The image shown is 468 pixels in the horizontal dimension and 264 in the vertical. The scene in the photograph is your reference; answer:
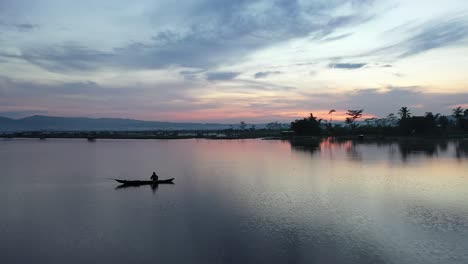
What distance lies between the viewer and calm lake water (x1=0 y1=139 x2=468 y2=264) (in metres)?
10.0

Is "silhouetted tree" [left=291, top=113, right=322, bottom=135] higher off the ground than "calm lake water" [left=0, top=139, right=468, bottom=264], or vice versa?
"silhouetted tree" [left=291, top=113, right=322, bottom=135]

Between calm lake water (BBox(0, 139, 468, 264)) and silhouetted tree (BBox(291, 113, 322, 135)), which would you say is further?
silhouetted tree (BBox(291, 113, 322, 135))

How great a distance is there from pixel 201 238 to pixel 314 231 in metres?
3.50

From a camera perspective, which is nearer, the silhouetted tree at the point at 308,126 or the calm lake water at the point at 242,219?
the calm lake water at the point at 242,219

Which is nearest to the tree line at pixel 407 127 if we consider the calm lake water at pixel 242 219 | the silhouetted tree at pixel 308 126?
the silhouetted tree at pixel 308 126

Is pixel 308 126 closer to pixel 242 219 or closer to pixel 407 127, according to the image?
pixel 407 127

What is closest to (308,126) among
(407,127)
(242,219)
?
(407,127)

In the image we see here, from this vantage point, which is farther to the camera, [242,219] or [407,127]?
[407,127]

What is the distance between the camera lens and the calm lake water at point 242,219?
32.9 feet

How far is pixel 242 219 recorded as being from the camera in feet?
43.7

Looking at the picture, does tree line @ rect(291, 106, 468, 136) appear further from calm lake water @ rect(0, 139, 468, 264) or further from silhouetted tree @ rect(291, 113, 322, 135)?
calm lake water @ rect(0, 139, 468, 264)

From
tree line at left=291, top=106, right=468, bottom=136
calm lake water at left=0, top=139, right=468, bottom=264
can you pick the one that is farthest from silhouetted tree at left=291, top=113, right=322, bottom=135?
calm lake water at left=0, top=139, right=468, bottom=264

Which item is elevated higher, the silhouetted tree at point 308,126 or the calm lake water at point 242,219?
the silhouetted tree at point 308,126

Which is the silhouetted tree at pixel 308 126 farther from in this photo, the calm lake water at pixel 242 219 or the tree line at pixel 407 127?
the calm lake water at pixel 242 219
